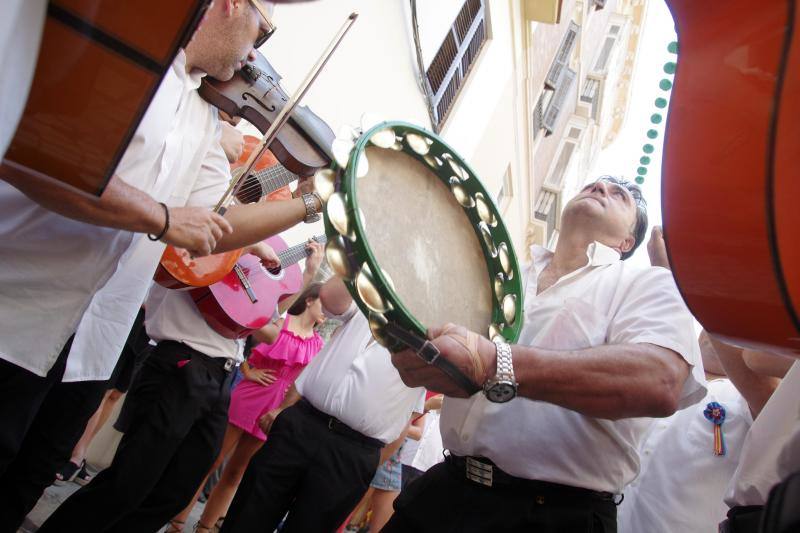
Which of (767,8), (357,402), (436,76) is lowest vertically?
(357,402)

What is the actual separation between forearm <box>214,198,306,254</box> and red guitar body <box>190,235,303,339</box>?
2.73 ft

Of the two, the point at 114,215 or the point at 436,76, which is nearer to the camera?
the point at 114,215

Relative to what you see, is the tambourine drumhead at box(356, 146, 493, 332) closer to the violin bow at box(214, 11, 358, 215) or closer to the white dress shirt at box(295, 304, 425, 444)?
the violin bow at box(214, 11, 358, 215)

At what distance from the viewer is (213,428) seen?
268 centimetres

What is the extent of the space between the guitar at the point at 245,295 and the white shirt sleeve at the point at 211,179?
735mm

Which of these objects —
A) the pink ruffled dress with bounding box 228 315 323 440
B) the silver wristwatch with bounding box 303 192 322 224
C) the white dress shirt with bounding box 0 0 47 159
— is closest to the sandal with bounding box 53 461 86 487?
the pink ruffled dress with bounding box 228 315 323 440

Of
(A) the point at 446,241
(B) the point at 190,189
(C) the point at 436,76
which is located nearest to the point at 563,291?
(A) the point at 446,241

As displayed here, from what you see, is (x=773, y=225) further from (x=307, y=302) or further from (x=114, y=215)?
(x=307, y=302)

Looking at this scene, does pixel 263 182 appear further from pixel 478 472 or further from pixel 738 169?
pixel 738 169

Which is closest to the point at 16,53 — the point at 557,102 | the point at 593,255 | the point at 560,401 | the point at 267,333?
the point at 560,401

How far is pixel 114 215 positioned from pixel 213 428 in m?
1.57

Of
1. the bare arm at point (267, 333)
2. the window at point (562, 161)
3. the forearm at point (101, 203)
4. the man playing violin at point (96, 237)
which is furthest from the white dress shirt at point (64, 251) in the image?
the window at point (562, 161)

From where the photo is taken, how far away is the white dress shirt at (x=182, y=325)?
2.66 meters

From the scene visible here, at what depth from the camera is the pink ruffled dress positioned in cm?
402
